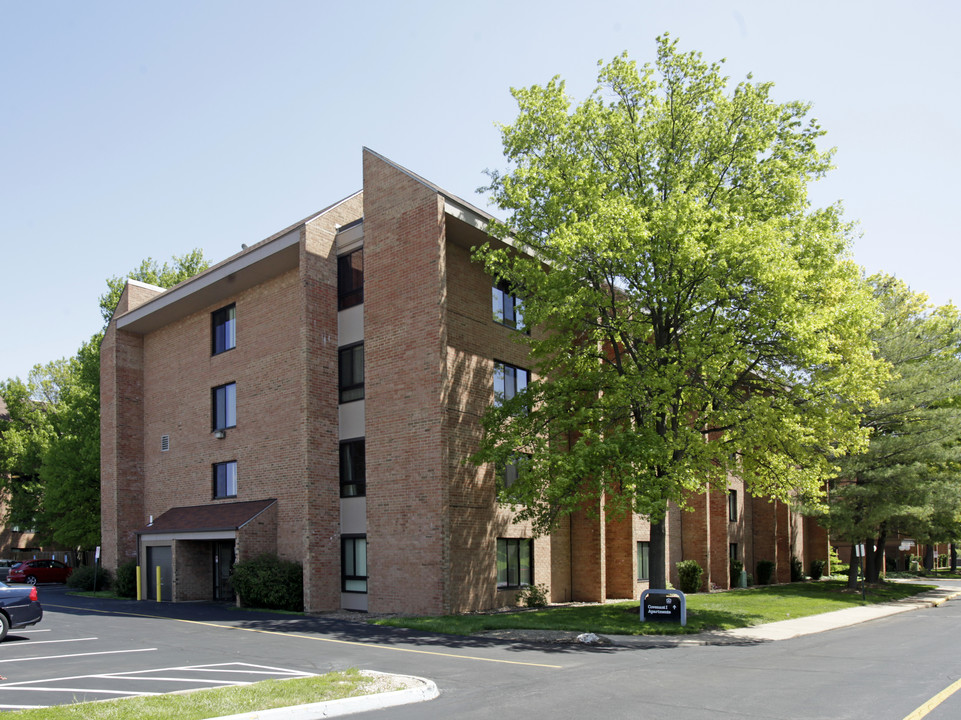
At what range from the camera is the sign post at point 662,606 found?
65.4 feet

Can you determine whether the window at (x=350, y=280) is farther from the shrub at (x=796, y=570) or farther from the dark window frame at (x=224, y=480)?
the shrub at (x=796, y=570)

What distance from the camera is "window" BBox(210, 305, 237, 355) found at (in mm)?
29859

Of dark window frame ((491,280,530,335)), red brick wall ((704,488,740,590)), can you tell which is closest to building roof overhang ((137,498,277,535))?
dark window frame ((491,280,530,335))

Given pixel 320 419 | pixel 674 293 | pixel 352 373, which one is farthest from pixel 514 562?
pixel 674 293

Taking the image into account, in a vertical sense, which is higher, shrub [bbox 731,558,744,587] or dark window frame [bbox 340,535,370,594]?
dark window frame [bbox 340,535,370,594]

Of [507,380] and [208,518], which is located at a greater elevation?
[507,380]

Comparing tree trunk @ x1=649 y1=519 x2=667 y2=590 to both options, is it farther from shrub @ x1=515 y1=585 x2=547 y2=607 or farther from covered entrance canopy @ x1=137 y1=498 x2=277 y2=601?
covered entrance canopy @ x1=137 y1=498 x2=277 y2=601

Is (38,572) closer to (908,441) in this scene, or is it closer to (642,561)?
(642,561)

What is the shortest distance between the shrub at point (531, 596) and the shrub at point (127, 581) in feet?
50.5

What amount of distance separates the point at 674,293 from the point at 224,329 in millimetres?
18146

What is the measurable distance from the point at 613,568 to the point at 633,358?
11.8m

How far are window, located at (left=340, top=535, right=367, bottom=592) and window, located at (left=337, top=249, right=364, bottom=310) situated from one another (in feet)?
24.8

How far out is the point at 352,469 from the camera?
82.0ft

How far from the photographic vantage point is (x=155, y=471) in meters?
32.7
